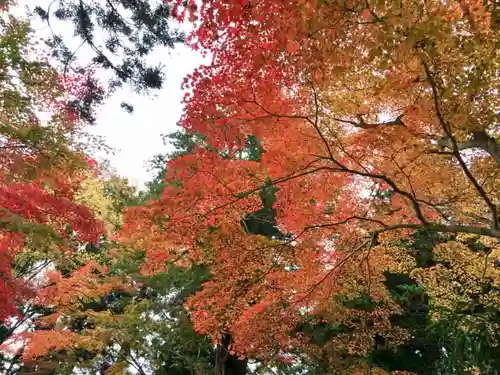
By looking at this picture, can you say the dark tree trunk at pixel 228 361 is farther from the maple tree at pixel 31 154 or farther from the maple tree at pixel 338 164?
the maple tree at pixel 31 154

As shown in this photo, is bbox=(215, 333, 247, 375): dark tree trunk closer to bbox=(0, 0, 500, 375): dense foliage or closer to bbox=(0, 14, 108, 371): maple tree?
bbox=(0, 0, 500, 375): dense foliage

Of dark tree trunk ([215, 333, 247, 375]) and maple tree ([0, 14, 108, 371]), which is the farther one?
dark tree trunk ([215, 333, 247, 375])

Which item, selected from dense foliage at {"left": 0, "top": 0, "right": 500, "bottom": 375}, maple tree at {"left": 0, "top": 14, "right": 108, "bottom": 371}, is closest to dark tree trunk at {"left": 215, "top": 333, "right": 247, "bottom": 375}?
dense foliage at {"left": 0, "top": 0, "right": 500, "bottom": 375}

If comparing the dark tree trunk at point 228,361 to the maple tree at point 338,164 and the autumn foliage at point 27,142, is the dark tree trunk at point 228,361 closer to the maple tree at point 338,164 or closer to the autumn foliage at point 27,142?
Answer: the maple tree at point 338,164

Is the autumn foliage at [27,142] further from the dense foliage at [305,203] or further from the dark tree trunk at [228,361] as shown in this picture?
the dark tree trunk at [228,361]

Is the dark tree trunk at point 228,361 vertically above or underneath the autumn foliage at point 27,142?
underneath

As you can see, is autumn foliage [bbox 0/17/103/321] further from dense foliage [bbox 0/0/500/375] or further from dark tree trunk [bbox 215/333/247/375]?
dark tree trunk [bbox 215/333/247/375]

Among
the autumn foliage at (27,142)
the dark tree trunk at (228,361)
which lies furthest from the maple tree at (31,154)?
the dark tree trunk at (228,361)

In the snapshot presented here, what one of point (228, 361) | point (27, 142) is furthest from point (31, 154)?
point (228, 361)

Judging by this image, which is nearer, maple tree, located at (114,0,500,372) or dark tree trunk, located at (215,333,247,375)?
maple tree, located at (114,0,500,372)

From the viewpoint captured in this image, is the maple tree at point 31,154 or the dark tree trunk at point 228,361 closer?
the maple tree at point 31,154

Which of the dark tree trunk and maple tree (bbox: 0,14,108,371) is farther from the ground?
maple tree (bbox: 0,14,108,371)

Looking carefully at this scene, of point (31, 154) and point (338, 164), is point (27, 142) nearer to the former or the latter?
point (31, 154)

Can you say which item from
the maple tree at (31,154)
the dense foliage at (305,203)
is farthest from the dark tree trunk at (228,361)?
the maple tree at (31,154)
